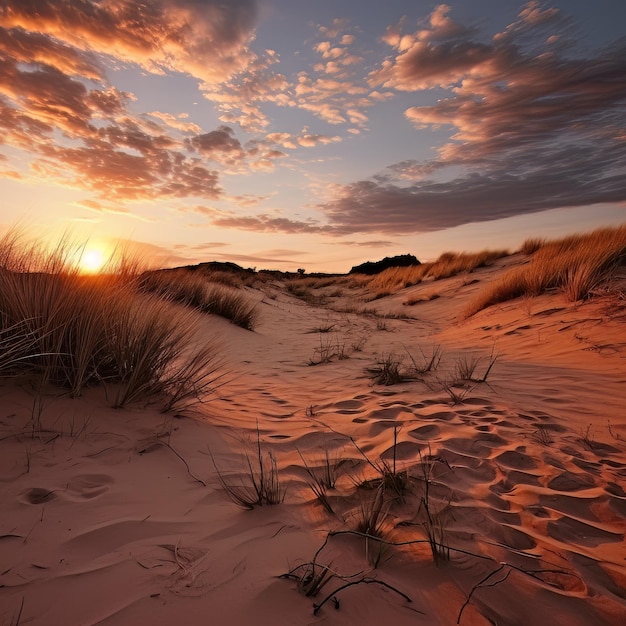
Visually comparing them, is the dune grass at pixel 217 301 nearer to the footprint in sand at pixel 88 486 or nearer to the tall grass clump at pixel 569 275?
the tall grass clump at pixel 569 275

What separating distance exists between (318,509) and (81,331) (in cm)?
197

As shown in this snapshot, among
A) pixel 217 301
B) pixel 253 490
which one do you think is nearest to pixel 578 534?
pixel 253 490

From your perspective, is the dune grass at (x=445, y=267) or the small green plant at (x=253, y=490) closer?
the small green plant at (x=253, y=490)

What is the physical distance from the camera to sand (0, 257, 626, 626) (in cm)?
116

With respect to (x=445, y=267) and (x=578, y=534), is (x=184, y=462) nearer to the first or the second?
(x=578, y=534)

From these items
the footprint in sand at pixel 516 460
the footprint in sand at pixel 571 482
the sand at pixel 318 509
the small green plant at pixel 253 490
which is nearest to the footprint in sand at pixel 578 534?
the sand at pixel 318 509

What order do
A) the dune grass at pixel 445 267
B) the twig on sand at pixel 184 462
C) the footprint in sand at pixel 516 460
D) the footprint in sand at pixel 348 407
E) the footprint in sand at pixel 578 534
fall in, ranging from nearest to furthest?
the footprint in sand at pixel 578 534
the twig on sand at pixel 184 462
the footprint in sand at pixel 516 460
the footprint in sand at pixel 348 407
the dune grass at pixel 445 267

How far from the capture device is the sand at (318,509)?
1.16 m

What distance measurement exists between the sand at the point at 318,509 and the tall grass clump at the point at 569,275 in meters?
3.20

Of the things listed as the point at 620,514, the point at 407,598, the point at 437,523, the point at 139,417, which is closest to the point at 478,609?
the point at 407,598

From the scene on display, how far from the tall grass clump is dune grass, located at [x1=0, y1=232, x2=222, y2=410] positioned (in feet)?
19.2

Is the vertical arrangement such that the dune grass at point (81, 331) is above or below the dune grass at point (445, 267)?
below

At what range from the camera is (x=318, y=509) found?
1670 mm

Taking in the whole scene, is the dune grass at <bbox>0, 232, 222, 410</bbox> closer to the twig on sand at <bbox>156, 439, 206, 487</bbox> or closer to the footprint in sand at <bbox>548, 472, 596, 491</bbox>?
the twig on sand at <bbox>156, 439, 206, 487</bbox>
